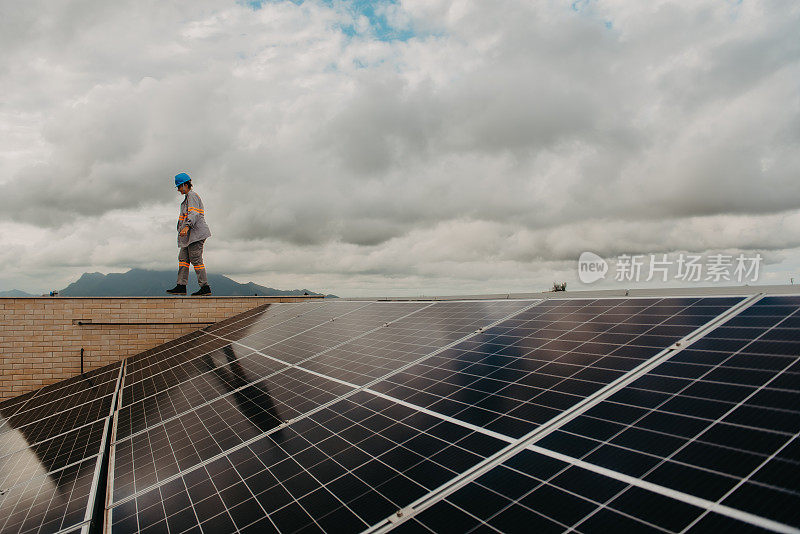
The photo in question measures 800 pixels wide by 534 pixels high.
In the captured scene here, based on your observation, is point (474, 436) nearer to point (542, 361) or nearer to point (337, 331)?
point (542, 361)

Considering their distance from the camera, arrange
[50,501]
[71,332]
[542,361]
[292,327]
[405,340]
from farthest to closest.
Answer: [71,332] → [292,327] → [405,340] → [542,361] → [50,501]

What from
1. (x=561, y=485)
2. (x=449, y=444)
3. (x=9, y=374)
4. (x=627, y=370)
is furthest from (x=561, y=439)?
(x=9, y=374)

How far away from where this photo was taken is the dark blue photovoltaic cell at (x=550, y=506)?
3.82m

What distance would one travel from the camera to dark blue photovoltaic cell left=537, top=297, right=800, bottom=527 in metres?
3.91

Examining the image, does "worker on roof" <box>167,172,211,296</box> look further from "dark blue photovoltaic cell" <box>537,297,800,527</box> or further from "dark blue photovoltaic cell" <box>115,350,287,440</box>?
"dark blue photovoltaic cell" <box>537,297,800,527</box>

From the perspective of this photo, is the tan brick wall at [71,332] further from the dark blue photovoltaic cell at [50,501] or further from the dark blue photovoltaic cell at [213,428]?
the dark blue photovoltaic cell at [50,501]

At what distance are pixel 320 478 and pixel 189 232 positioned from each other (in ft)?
54.0

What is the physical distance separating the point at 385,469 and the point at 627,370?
12.5 ft

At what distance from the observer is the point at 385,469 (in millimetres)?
5617

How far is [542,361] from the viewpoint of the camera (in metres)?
7.72

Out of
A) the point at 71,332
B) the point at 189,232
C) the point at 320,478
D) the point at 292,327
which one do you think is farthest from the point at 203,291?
the point at 320,478

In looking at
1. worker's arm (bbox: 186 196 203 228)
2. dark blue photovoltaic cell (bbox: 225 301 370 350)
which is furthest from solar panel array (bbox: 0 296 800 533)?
worker's arm (bbox: 186 196 203 228)

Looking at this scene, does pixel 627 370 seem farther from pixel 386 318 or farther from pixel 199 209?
pixel 199 209

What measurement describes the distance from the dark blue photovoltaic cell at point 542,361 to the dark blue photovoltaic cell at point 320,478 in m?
0.63
